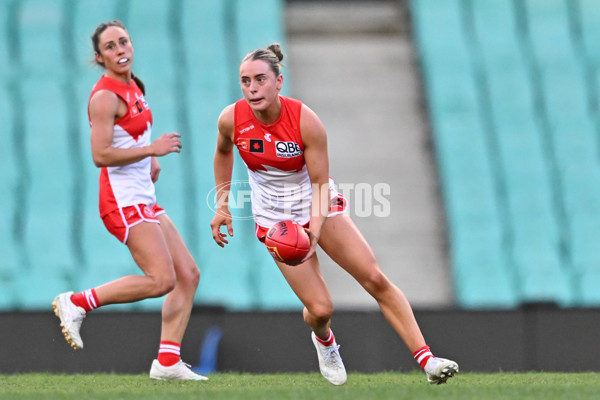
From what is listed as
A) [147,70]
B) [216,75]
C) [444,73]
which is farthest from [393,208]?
[147,70]

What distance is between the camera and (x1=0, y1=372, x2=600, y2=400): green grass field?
4102 millimetres

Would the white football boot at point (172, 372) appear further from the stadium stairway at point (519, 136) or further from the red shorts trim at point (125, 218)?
the stadium stairway at point (519, 136)

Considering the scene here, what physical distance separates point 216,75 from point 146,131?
560cm

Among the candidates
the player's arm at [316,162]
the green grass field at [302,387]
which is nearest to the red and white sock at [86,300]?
the green grass field at [302,387]

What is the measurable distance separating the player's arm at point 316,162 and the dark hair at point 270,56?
0.87 feet

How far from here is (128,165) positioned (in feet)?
16.5

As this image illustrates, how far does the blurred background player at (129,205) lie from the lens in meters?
4.80

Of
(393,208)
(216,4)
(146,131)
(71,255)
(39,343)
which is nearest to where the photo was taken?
(146,131)

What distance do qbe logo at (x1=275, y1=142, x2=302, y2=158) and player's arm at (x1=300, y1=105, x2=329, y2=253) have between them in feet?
0.16

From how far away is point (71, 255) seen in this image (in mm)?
8906

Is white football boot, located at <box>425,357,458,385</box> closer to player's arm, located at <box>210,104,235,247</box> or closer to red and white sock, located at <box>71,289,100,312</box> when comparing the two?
player's arm, located at <box>210,104,235,247</box>

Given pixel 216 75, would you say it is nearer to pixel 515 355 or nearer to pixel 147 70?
pixel 147 70

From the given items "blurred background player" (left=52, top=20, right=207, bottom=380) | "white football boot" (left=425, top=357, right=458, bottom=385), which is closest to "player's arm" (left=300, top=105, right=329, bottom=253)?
"blurred background player" (left=52, top=20, right=207, bottom=380)

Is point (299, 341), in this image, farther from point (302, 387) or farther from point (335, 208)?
point (335, 208)
